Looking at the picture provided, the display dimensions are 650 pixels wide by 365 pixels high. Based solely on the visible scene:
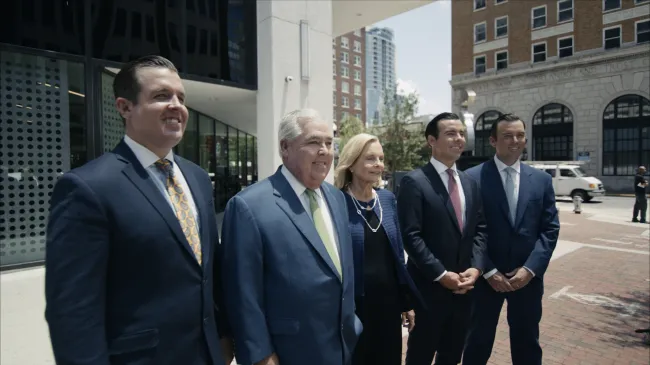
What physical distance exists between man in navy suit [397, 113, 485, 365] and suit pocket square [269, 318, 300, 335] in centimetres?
122

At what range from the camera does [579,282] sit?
6.50 m

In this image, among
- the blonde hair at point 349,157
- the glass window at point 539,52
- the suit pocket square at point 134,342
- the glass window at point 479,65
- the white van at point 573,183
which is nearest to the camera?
the suit pocket square at point 134,342

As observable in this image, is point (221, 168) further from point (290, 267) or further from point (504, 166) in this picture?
point (290, 267)

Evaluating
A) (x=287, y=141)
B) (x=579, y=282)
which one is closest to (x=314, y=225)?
(x=287, y=141)

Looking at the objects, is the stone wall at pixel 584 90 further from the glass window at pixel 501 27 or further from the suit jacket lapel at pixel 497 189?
the suit jacket lapel at pixel 497 189

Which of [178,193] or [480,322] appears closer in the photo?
[178,193]

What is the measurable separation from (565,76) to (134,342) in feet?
119

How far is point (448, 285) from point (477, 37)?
3830 centimetres

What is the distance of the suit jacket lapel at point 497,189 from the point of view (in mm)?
3324

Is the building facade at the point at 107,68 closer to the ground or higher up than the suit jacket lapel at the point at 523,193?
higher up

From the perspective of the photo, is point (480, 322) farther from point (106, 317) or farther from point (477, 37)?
point (477, 37)

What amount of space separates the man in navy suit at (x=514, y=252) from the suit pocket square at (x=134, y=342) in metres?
2.59

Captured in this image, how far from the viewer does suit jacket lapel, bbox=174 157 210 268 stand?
1758mm

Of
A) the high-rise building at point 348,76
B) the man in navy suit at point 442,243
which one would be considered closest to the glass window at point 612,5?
the man in navy suit at point 442,243
